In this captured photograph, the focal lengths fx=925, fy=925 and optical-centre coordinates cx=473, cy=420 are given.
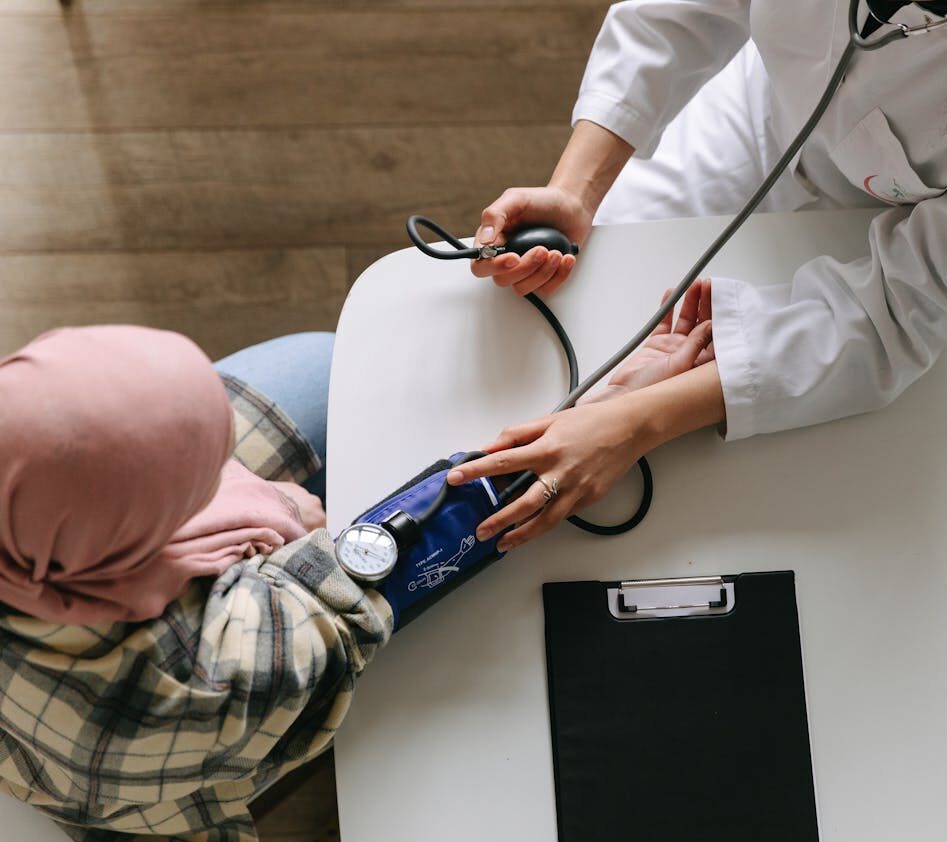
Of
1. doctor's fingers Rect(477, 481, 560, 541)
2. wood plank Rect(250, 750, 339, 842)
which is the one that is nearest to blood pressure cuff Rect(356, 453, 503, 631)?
doctor's fingers Rect(477, 481, 560, 541)

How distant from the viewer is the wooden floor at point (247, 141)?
4.80ft

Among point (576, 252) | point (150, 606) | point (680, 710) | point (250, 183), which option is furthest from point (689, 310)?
point (250, 183)

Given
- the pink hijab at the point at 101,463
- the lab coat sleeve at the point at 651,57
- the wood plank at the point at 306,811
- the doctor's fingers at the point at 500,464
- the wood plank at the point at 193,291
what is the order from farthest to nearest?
1. the wood plank at the point at 193,291
2. the wood plank at the point at 306,811
3. the lab coat sleeve at the point at 651,57
4. the doctor's fingers at the point at 500,464
5. the pink hijab at the point at 101,463

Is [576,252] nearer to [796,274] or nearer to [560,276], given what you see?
[560,276]

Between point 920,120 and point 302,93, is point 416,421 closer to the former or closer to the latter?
point 920,120

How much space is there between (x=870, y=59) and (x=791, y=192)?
243mm

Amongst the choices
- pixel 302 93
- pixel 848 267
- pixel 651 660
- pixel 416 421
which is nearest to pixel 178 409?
pixel 416 421

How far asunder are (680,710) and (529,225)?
17.9 inches

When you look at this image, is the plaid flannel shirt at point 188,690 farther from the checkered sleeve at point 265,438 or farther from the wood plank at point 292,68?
the wood plank at point 292,68

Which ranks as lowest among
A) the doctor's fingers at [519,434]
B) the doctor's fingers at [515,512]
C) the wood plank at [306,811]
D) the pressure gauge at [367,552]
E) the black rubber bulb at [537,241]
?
the wood plank at [306,811]

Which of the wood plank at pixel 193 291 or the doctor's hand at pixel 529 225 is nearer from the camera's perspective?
the doctor's hand at pixel 529 225

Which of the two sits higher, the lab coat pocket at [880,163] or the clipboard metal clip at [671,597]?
the lab coat pocket at [880,163]

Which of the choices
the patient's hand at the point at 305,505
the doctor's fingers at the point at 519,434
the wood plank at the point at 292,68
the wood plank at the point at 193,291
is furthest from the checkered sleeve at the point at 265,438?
the wood plank at the point at 292,68

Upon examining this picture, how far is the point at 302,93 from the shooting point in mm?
1507
